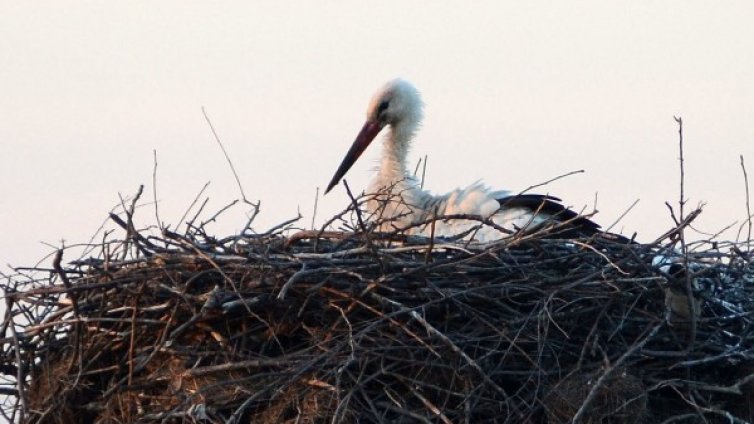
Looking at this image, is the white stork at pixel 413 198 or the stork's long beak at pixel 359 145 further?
the stork's long beak at pixel 359 145

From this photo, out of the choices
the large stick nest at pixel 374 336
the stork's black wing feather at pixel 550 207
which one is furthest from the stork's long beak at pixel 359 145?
the large stick nest at pixel 374 336

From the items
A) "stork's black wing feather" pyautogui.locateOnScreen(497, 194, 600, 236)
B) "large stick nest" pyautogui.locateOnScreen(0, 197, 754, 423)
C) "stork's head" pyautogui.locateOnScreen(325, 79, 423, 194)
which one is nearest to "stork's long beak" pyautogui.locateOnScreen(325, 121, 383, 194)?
"stork's head" pyautogui.locateOnScreen(325, 79, 423, 194)

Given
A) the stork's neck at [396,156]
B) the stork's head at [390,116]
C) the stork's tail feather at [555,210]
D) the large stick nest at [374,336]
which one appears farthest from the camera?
the stork's head at [390,116]

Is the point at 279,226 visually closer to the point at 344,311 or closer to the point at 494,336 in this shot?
the point at 344,311

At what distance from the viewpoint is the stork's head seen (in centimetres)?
761

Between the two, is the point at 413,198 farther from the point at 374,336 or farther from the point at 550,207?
the point at 374,336

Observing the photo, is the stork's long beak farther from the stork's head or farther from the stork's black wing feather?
the stork's black wing feather

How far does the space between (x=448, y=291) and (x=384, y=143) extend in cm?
268

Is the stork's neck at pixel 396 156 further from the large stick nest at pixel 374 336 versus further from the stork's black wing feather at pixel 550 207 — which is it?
the large stick nest at pixel 374 336

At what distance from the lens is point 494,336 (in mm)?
4949

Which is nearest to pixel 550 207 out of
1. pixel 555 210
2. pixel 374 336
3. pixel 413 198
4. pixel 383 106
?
pixel 555 210

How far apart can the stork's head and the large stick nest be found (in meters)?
2.28

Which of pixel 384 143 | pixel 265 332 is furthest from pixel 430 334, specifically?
pixel 384 143

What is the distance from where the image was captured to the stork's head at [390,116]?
7605 millimetres
